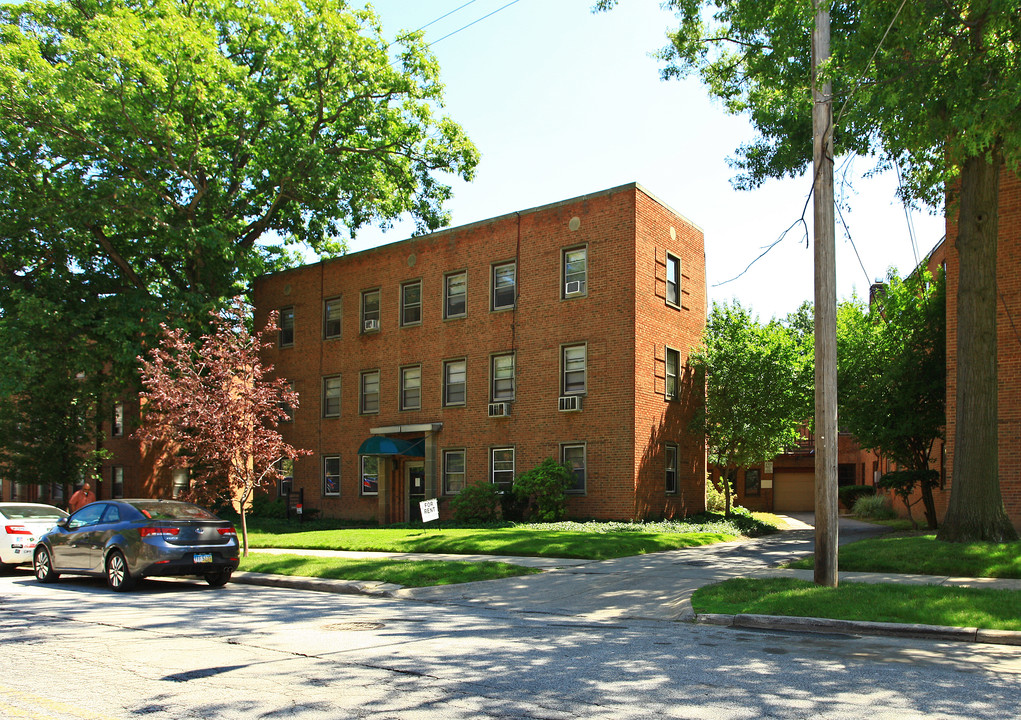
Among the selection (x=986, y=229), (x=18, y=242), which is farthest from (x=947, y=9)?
(x=18, y=242)

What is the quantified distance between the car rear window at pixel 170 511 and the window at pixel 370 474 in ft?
49.8

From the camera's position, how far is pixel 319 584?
13969 mm

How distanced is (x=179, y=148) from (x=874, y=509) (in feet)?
97.2

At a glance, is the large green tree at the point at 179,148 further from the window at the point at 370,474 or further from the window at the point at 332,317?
the window at the point at 370,474

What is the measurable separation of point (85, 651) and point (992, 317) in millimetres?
14702

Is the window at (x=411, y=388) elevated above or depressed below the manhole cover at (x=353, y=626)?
above

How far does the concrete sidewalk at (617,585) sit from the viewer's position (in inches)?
425

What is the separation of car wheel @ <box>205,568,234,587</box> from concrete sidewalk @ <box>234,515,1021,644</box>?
711 mm

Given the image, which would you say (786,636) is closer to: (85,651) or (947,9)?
(85,651)

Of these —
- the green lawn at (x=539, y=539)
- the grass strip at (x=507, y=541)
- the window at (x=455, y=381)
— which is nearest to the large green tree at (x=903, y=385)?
the green lawn at (x=539, y=539)

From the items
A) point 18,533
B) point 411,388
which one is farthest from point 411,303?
point 18,533

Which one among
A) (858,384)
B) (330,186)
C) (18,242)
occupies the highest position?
(330,186)

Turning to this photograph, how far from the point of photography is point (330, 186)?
28.5m

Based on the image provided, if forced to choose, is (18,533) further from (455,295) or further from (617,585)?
(455,295)
